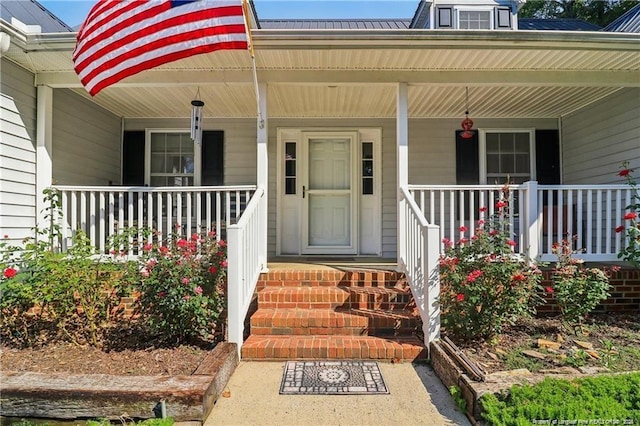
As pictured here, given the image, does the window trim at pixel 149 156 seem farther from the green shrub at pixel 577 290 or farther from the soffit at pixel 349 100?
the green shrub at pixel 577 290

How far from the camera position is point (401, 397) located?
2.69m

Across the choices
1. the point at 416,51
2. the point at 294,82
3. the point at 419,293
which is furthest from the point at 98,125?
the point at 419,293

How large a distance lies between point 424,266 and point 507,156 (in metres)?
3.74

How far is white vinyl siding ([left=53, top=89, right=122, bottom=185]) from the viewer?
196 inches

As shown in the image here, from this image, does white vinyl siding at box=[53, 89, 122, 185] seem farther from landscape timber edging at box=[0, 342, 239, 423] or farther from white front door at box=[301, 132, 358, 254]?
landscape timber edging at box=[0, 342, 239, 423]

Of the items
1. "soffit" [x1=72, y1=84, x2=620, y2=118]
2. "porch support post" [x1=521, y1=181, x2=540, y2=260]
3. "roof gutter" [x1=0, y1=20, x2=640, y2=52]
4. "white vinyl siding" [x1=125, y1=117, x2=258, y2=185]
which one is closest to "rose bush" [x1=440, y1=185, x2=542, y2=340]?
"porch support post" [x1=521, y1=181, x2=540, y2=260]

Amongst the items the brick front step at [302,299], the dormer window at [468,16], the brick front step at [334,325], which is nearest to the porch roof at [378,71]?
the dormer window at [468,16]

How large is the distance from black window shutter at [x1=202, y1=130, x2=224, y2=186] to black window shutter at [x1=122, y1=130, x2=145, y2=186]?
992 mm

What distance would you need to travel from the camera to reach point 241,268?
3383 mm

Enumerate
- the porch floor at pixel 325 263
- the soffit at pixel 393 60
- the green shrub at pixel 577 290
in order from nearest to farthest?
the green shrub at pixel 577 290 → the soffit at pixel 393 60 → the porch floor at pixel 325 263

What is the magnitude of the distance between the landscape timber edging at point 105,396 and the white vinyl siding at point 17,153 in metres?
A: 2.22

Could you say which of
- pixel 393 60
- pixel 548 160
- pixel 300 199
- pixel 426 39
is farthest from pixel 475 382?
pixel 548 160

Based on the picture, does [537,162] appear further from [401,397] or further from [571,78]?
[401,397]

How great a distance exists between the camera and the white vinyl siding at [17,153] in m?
4.06
